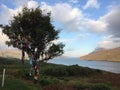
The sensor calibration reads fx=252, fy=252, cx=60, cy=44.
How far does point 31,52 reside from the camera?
38812mm

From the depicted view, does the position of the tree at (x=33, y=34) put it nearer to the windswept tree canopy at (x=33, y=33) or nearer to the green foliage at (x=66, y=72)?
the windswept tree canopy at (x=33, y=33)

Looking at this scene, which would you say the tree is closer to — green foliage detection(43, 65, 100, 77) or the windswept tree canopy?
the windswept tree canopy

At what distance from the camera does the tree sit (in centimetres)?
3894

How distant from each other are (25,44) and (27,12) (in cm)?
514

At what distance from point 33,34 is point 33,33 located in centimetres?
16

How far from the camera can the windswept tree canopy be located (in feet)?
128

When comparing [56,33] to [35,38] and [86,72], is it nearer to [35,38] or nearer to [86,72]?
[35,38]

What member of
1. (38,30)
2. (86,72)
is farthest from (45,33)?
(86,72)

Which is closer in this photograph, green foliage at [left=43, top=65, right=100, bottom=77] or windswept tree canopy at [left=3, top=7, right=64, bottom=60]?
windswept tree canopy at [left=3, top=7, right=64, bottom=60]

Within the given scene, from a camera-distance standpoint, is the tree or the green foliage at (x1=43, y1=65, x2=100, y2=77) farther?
the green foliage at (x1=43, y1=65, x2=100, y2=77)

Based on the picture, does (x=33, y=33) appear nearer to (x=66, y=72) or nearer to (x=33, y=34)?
(x=33, y=34)

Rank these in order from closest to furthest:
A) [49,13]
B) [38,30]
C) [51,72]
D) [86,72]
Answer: [38,30]
[49,13]
[51,72]
[86,72]

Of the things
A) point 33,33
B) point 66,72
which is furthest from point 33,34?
point 66,72

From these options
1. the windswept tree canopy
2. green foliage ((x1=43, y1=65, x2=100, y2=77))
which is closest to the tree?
the windswept tree canopy
